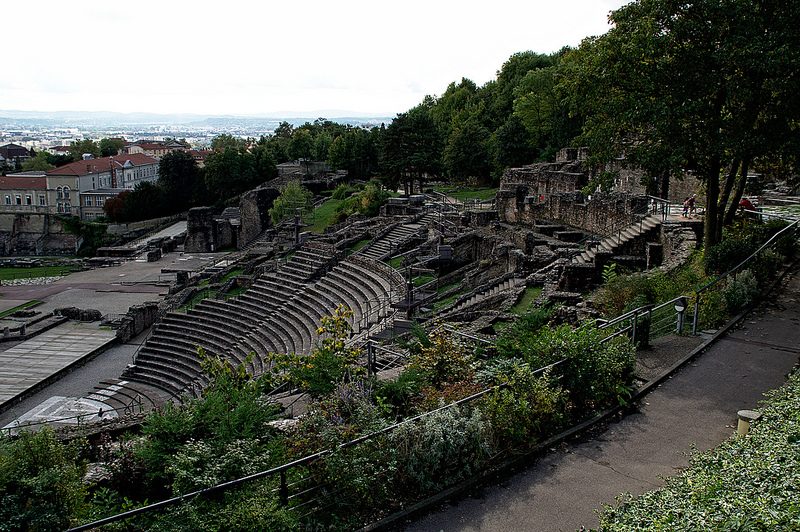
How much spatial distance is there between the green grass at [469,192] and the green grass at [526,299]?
1106 inches

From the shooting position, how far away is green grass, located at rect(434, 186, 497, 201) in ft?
174

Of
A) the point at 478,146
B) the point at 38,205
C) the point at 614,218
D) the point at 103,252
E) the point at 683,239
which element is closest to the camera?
the point at 683,239

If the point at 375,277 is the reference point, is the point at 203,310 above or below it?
below

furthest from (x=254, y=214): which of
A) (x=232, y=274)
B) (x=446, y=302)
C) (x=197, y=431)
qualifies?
(x=197, y=431)

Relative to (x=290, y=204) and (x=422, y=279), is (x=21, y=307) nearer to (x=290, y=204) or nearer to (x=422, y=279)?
(x=290, y=204)

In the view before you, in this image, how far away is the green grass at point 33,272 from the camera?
58.8 metres

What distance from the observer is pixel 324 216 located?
55.0m

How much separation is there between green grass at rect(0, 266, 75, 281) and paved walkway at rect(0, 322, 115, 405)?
76.2 ft

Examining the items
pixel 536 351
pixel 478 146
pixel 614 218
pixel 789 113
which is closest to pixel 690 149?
pixel 789 113

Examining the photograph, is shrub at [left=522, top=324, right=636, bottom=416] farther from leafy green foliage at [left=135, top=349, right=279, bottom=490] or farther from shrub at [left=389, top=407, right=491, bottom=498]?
leafy green foliage at [left=135, top=349, right=279, bottom=490]

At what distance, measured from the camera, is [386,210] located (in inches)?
1791

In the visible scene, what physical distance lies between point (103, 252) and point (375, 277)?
4472 cm

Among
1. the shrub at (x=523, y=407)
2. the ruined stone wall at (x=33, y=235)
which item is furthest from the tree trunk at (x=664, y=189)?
the ruined stone wall at (x=33, y=235)

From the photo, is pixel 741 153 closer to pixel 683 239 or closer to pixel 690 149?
pixel 690 149
